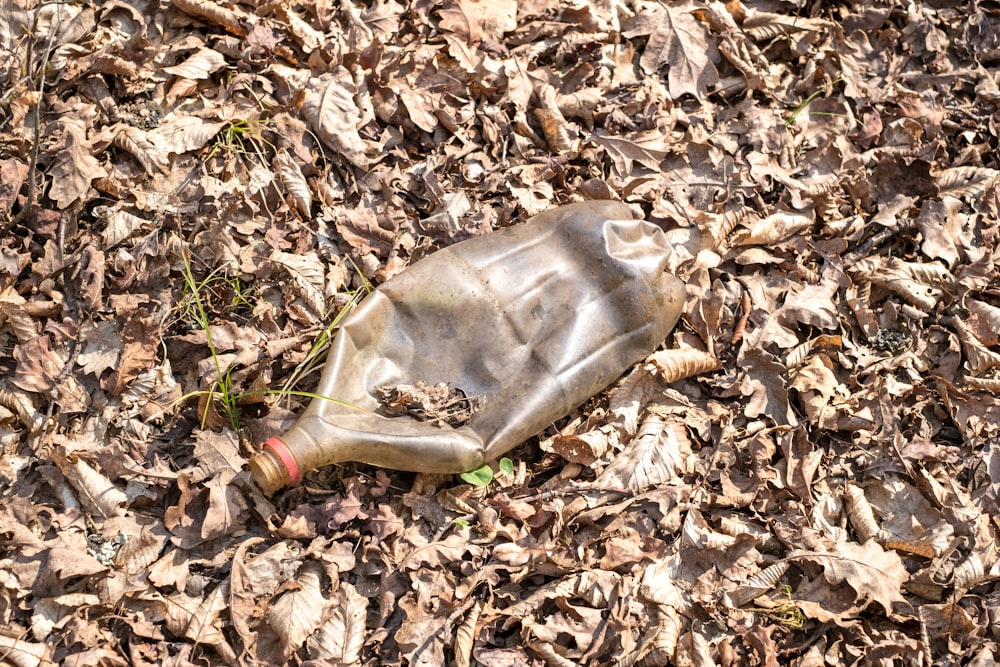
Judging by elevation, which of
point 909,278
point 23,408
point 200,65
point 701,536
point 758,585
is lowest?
point 758,585

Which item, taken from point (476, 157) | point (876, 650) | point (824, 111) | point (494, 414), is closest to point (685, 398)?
point (494, 414)

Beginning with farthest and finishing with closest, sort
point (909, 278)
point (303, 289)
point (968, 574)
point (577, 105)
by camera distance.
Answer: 1. point (577, 105)
2. point (909, 278)
3. point (303, 289)
4. point (968, 574)

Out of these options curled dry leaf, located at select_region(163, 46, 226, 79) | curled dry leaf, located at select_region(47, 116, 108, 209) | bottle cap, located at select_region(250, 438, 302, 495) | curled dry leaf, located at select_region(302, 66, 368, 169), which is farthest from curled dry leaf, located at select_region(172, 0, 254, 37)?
bottle cap, located at select_region(250, 438, 302, 495)

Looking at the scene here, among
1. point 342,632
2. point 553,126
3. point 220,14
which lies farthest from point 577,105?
point 342,632

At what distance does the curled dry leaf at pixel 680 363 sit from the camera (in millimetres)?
3580

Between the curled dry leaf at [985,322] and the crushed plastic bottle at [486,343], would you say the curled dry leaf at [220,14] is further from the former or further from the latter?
the curled dry leaf at [985,322]

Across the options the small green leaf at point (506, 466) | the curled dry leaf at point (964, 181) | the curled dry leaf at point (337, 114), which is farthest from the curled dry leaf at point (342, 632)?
the curled dry leaf at point (964, 181)

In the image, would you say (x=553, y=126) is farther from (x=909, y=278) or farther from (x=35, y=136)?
(x=35, y=136)

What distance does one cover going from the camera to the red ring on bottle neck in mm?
2955

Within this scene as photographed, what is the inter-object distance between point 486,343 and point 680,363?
86 centimetres

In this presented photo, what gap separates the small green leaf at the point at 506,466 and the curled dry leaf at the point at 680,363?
0.74 meters

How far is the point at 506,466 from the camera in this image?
11.0 feet

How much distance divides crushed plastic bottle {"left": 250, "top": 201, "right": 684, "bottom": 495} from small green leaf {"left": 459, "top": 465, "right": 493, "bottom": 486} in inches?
3.2

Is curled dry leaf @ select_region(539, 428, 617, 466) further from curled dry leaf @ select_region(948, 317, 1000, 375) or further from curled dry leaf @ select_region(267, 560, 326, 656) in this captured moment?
curled dry leaf @ select_region(948, 317, 1000, 375)
